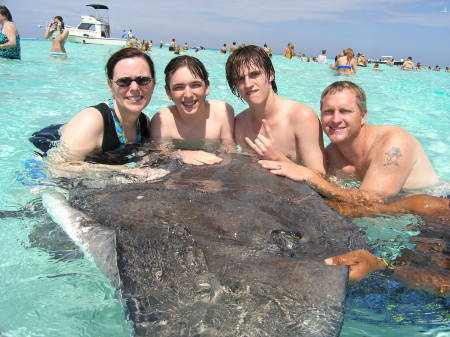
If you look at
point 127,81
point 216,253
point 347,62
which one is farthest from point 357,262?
point 347,62

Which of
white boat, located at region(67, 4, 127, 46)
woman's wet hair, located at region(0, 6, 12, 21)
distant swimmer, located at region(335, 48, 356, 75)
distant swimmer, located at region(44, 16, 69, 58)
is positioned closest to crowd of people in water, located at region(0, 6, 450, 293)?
woman's wet hair, located at region(0, 6, 12, 21)

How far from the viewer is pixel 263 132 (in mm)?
4703

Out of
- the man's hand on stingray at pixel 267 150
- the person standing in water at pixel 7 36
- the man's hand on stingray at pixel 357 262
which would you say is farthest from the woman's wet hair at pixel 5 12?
the man's hand on stingray at pixel 357 262

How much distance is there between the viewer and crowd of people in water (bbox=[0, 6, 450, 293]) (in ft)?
11.9

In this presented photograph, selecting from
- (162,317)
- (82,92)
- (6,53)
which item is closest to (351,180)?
(162,317)

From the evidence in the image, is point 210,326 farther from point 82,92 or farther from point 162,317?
point 82,92

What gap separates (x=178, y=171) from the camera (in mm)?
3193

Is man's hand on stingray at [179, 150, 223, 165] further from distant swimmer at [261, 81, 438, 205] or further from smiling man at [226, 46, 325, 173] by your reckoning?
smiling man at [226, 46, 325, 173]

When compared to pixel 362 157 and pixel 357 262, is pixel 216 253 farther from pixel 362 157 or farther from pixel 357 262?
pixel 362 157

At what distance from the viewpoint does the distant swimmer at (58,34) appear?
1580 cm

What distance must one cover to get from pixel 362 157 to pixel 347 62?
687 inches

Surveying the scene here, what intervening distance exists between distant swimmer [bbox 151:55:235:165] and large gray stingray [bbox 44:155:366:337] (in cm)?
200

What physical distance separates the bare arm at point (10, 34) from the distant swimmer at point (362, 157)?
11.9m

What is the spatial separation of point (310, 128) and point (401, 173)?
1.09 meters
